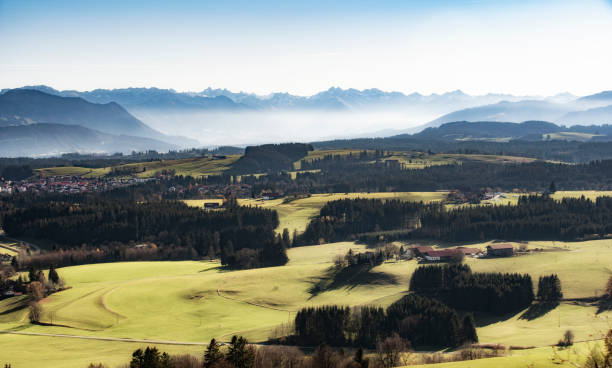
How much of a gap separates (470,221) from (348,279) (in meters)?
63.7

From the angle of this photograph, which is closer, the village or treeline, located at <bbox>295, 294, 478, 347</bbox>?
treeline, located at <bbox>295, 294, 478, 347</bbox>

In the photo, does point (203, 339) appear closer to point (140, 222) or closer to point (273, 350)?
point (273, 350)

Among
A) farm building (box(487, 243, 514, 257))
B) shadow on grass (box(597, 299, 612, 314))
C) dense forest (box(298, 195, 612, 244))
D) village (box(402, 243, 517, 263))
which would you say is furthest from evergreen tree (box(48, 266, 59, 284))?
shadow on grass (box(597, 299, 612, 314))

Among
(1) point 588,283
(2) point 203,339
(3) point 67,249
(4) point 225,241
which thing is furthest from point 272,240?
(1) point 588,283

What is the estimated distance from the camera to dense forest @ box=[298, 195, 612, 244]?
16175 centimetres

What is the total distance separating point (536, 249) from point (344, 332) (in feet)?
226

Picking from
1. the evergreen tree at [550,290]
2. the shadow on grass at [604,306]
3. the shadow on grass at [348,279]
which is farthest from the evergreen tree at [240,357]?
the evergreen tree at [550,290]

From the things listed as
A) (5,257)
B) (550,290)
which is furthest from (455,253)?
(5,257)

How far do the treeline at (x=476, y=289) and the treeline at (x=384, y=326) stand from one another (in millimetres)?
11199

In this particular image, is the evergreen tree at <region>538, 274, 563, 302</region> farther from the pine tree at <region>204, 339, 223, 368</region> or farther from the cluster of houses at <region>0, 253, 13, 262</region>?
the cluster of houses at <region>0, 253, 13, 262</region>

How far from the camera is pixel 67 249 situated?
164750 mm

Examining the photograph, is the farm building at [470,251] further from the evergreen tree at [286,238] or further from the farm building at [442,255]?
the evergreen tree at [286,238]

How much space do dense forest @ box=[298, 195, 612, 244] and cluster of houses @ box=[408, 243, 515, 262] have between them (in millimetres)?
25061

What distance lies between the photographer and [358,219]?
622 ft
